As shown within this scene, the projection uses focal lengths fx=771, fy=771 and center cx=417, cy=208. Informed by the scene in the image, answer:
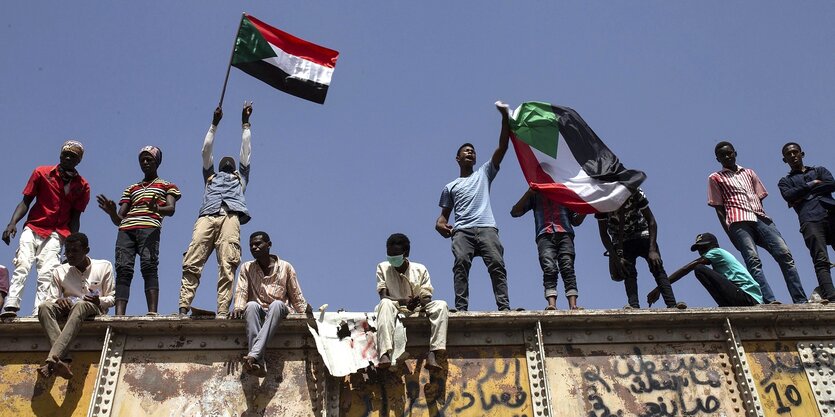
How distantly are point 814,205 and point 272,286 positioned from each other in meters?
6.72

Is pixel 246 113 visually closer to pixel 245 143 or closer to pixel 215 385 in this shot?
pixel 245 143

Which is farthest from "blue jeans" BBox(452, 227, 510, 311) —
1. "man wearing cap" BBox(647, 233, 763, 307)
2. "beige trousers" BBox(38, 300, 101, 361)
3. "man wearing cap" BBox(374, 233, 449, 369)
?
"beige trousers" BBox(38, 300, 101, 361)

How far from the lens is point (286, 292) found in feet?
27.4

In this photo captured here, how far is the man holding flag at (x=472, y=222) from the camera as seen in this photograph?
8.71 metres

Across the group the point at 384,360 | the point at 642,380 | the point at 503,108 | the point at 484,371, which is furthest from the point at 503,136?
the point at 384,360

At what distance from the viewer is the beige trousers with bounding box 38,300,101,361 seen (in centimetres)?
727

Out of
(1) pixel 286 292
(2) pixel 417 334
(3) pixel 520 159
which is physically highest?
(3) pixel 520 159

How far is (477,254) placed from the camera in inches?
355

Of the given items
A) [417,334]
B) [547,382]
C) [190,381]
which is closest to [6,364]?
[190,381]

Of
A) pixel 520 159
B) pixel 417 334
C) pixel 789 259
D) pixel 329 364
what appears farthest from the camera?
pixel 520 159

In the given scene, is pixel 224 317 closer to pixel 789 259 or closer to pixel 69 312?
pixel 69 312

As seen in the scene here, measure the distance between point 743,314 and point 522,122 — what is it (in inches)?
148

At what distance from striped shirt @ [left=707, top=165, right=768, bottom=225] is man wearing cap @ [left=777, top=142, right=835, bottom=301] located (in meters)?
0.34

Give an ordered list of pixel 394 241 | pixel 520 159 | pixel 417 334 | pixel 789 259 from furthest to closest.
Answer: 1. pixel 520 159
2. pixel 789 259
3. pixel 394 241
4. pixel 417 334
